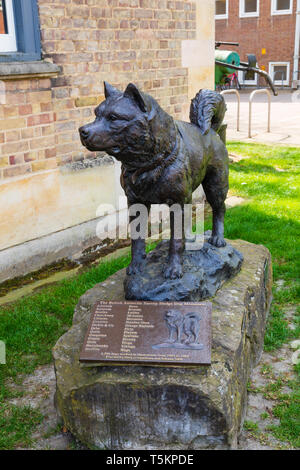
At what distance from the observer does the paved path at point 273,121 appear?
38.9 ft

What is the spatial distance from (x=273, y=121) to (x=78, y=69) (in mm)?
9549

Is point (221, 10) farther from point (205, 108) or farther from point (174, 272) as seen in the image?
point (174, 272)

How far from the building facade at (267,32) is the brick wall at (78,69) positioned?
18.3 metres

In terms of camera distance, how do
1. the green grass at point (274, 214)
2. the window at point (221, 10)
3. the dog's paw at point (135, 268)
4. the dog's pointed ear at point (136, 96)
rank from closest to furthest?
the dog's pointed ear at point (136, 96) → the dog's paw at point (135, 268) → the green grass at point (274, 214) → the window at point (221, 10)

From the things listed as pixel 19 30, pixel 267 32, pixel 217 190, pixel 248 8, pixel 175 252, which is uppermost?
pixel 248 8

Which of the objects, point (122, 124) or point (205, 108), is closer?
point (122, 124)

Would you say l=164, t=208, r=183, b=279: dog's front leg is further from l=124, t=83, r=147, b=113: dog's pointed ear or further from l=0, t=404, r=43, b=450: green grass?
l=0, t=404, r=43, b=450: green grass

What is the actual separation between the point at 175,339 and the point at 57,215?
122 inches

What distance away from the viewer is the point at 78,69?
18.3 ft

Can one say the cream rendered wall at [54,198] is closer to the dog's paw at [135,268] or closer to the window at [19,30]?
the window at [19,30]

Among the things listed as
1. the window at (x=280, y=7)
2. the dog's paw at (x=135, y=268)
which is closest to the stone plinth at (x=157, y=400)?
the dog's paw at (x=135, y=268)

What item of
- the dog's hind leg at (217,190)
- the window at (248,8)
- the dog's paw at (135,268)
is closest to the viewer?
the dog's paw at (135,268)

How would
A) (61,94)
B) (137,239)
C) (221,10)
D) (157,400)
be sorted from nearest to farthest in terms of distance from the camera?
(157,400), (137,239), (61,94), (221,10)

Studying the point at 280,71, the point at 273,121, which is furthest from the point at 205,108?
the point at 280,71
